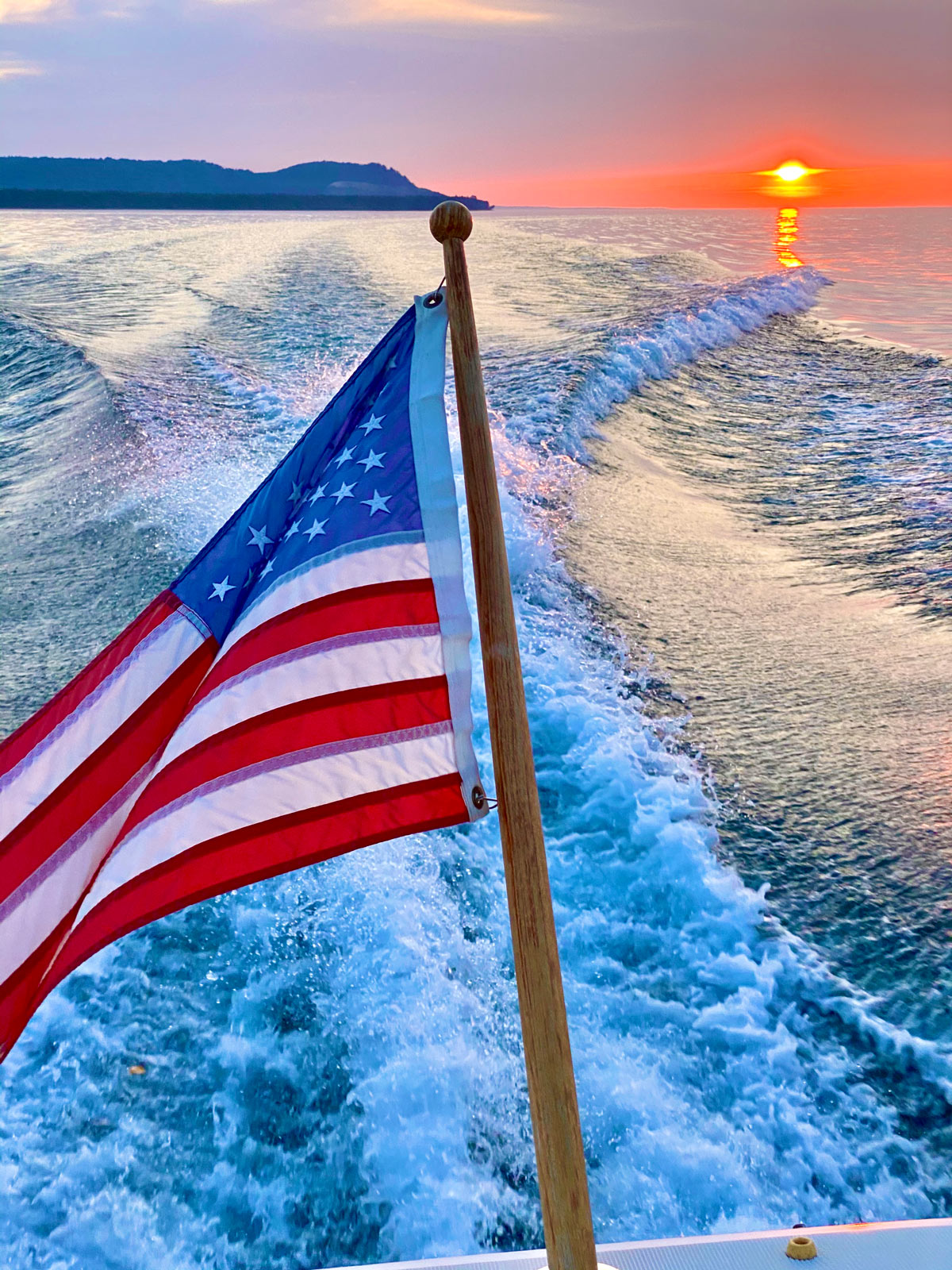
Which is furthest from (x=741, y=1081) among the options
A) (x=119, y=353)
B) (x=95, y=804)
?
(x=119, y=353)

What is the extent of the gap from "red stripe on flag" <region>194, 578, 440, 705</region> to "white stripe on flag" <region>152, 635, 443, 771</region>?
17mm

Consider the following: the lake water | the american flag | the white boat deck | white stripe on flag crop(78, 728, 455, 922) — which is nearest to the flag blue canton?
the american flag

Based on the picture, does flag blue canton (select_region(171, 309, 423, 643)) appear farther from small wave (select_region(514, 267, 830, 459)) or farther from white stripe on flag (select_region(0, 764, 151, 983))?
small wave (select_region(514, 267, 830, 459))

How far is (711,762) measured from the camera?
3.53 metres

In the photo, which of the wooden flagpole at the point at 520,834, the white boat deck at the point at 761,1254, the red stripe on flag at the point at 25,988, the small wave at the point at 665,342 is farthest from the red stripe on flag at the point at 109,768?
the small wave at the point at 665,342

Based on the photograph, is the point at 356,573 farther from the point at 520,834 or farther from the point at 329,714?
the point at 520,834

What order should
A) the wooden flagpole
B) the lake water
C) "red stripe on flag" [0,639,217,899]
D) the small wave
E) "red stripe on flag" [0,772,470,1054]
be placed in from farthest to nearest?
1. the small wave
2. the lake water
3. "red stripe on flag" [0,639,217,899]
4. "red stripe on flag" [0,772,470,1054]
5. the wooden flagpole

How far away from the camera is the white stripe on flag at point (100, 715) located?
4.79 ft

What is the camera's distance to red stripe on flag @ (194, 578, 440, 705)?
4.43 feet

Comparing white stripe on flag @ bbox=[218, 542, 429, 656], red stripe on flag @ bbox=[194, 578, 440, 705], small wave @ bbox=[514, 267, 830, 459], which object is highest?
white stripe on flag @ bbox=[218, 542, 429, 656]

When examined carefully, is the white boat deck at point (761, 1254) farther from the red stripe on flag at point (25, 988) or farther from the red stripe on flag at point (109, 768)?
the red stripe on flag at point (109, 768)

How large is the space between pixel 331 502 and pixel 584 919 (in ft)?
5.84

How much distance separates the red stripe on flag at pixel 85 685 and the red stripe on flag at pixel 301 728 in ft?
0.70

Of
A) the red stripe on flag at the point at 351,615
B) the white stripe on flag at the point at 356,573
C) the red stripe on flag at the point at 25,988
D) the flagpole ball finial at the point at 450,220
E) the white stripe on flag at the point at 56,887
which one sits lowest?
the red stripe on flag at the point at 25,988
